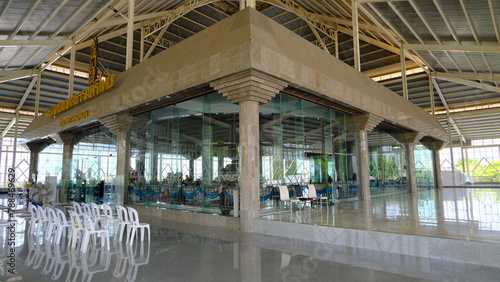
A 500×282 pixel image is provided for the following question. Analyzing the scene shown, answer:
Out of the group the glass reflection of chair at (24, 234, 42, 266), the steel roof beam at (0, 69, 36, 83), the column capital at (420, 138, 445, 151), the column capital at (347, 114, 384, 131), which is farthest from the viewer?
the column capital at (420, 138, 445, 151)

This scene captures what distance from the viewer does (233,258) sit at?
556 cm

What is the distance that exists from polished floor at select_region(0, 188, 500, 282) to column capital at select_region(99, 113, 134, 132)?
20.0 ft

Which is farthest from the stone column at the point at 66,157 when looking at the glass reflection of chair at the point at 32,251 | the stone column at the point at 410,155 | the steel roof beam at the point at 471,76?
the steel roof beam at the point at 471,76

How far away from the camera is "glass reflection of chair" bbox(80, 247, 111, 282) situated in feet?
15.6

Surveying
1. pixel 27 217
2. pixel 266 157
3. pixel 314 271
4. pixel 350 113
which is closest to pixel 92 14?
pixel 27 217

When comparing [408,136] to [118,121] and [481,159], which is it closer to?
[118,121]

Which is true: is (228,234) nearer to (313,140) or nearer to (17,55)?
(313,140)

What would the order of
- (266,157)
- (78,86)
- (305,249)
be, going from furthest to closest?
(78,86) → (266,157) → (305,249)

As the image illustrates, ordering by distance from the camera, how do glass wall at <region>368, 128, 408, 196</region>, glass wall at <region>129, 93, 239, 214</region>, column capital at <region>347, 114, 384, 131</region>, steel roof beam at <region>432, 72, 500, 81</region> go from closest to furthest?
1. glass wall at <region>129, 93, 239, 214</region>
2. column capital at <region>347, 114, 384, 131</region>
3. glass wall at <region>368, 128, 408, 196</region>
4. steel roof beam at <region>432, 72, 500, 81</region>

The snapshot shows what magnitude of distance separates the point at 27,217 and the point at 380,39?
21.2 meters

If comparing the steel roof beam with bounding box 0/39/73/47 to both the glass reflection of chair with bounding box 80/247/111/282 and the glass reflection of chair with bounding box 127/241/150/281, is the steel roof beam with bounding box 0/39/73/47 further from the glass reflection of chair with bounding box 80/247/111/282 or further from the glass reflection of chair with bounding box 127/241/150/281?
the glass reflection of chair with bounding box 127/241/150/281

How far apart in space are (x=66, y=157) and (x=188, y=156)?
11.5 metres

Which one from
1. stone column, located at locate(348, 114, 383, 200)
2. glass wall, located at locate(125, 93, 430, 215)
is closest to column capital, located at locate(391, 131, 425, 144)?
glass wall, located at locate(125, 93, 430, 215)

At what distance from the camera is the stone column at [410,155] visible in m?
19.4
